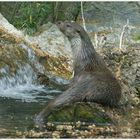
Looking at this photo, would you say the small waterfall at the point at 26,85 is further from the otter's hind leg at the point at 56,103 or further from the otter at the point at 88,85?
the otter's hind leg at the point at 56,103

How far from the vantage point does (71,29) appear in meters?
8.60

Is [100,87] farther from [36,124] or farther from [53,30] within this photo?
[53,30]

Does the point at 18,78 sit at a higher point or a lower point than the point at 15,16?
lower

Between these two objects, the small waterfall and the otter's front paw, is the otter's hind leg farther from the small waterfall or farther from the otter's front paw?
the small waterfall

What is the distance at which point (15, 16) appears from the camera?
14.4 meters

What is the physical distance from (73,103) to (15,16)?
7.02 metres

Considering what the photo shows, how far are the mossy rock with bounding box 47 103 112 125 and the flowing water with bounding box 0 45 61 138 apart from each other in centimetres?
30

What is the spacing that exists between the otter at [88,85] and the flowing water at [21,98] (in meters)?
0.31

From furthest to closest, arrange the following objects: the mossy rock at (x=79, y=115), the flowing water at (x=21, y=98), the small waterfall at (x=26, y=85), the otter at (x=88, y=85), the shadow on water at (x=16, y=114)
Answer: the small waterfall at (x=26, y=85), the otter at (x=88, y=85), the mossy rock at (x=79, y=115), the flowing water at (x=21, y=98), the shadow on water at (x=16, y=114)

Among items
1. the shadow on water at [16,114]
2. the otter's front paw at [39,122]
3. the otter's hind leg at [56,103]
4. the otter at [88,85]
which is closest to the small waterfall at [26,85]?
the shadow on water at [16,114]

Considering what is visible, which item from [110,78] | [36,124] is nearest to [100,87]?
[110,78]

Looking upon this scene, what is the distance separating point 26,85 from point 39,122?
2.73 m

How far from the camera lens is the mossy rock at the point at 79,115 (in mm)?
7379

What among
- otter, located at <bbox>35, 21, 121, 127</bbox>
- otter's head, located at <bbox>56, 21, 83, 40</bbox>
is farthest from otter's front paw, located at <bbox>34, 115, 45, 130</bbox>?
otter's head, located at <bbox>56, 21, 83, 40</bbox>
